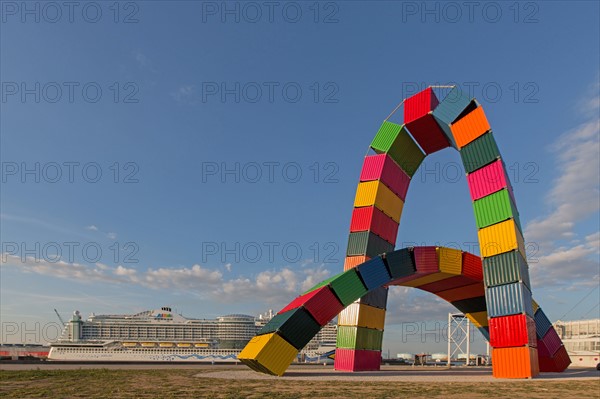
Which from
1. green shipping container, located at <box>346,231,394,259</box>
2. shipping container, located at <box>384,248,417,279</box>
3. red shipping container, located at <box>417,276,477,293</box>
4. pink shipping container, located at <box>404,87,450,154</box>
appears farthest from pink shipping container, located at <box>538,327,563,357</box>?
pink shipping container, located at <box>404,87,450,154</box>

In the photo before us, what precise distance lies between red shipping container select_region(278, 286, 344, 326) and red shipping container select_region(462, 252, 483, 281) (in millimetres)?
11722

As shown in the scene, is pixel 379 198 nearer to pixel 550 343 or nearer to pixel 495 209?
pixel 495 209

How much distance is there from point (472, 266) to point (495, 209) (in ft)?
20.5

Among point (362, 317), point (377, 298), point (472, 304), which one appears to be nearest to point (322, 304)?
point (362, 317)

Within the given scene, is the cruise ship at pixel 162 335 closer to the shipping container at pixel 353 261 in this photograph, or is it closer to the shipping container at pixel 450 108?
the shipping container at pixel 353 261

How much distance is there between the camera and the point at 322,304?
33.7 meters

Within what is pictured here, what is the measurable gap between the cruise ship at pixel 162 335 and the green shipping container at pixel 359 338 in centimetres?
6778

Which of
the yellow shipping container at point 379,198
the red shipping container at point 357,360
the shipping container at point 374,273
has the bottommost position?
the red shipping container at point 357,360

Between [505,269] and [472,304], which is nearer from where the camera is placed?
[505,269]

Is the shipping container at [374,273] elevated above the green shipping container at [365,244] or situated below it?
below

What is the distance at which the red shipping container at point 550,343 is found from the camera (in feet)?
128

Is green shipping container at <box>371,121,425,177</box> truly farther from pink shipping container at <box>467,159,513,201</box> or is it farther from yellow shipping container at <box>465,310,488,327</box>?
yellow shipping container at <box>465,310,488,327</box>

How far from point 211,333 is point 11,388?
103 metres

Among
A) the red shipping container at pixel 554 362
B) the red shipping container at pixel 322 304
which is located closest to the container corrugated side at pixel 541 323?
the red shipping container at pixel 554 362
